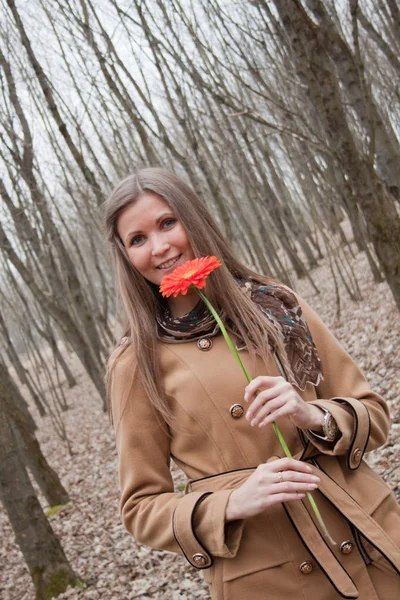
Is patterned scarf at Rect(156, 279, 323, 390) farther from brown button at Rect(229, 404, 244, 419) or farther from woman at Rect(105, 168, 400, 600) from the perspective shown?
brown button at Rect(229, 404, 244, 419)

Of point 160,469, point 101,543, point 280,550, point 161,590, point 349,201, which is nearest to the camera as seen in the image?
point 280,550

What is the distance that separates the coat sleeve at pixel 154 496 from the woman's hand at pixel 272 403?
0.91 ft

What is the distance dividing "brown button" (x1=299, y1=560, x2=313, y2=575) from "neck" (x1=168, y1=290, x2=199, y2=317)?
2.77 feet

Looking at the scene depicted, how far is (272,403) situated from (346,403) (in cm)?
38

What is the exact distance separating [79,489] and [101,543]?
239cm

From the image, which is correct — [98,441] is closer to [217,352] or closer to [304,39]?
[304,39]

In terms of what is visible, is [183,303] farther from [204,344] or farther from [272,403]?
[272,403]

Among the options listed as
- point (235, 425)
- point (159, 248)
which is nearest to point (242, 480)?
point (235, 425)

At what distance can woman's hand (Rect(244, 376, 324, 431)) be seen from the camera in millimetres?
1373

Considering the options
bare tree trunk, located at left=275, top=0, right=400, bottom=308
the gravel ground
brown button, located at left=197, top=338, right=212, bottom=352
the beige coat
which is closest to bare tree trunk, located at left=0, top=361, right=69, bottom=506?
the gravel ground

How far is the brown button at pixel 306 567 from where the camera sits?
1.53 meters

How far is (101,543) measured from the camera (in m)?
5.62

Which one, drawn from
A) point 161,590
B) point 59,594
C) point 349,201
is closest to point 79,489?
point 59,594

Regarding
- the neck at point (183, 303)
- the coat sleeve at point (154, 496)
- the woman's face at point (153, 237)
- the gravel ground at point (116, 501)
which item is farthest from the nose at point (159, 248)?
the gravel ground at point (116, 501)
